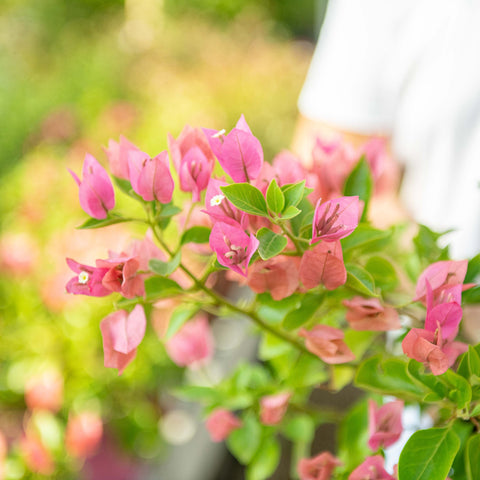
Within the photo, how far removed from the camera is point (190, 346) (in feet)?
1.66

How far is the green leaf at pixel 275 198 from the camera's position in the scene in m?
0.26

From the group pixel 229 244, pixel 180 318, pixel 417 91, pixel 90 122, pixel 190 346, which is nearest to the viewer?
pixel 229 244

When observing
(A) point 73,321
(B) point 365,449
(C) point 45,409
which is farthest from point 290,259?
(A) point 73,321

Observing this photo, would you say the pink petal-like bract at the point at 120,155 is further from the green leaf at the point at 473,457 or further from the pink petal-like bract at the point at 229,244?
the green leaf at the point at 473,457

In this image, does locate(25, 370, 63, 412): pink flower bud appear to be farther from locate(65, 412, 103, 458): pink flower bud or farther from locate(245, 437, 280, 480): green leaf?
locate(245, 437, 280, 480): green leaf

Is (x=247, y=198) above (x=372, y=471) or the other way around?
above

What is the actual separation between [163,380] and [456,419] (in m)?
0.93

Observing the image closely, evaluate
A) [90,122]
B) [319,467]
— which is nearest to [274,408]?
[319,467]

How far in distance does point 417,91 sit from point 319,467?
0.48 m

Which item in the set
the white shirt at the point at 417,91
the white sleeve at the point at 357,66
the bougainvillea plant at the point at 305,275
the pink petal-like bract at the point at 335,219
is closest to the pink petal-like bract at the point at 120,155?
the bougainvillea plant at the point at 305,275

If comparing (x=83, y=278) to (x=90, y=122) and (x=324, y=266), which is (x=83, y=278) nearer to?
(x=324, y=266)

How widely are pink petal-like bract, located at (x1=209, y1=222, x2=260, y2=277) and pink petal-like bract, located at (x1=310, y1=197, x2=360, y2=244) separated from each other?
3 centimetres

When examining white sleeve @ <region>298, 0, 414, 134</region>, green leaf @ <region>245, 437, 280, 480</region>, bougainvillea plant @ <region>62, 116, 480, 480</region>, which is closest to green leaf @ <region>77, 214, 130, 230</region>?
bougainvillea plant @ <region>62, 116, 480, 480</region>

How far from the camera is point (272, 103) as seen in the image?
2.45 metres
